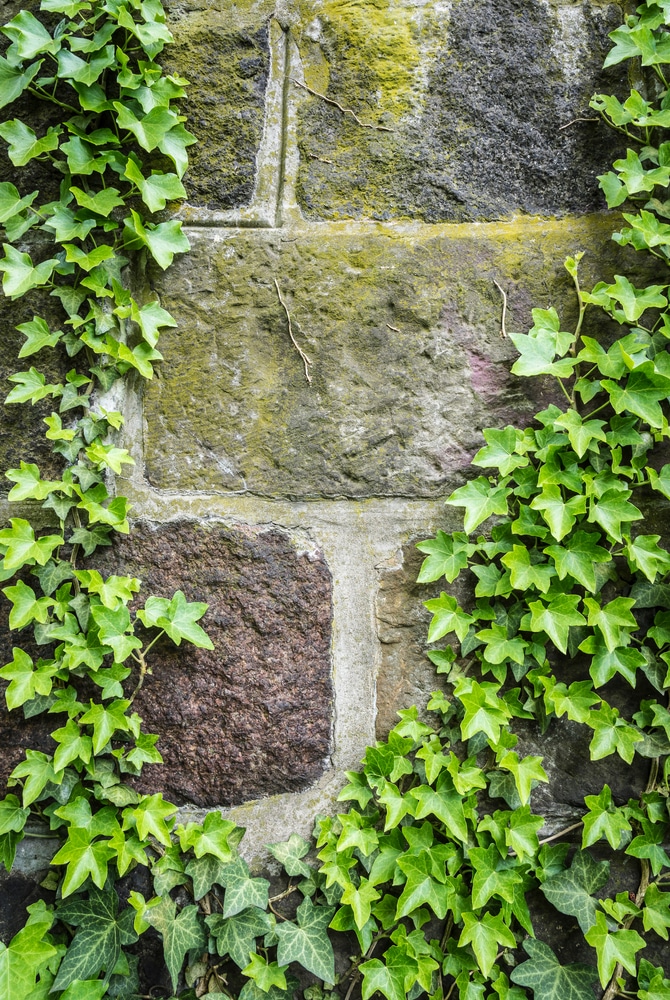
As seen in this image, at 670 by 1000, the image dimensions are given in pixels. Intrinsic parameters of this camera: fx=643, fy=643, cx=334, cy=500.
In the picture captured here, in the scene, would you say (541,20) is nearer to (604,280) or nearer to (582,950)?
(604,280)

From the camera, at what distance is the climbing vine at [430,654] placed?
2.58ft

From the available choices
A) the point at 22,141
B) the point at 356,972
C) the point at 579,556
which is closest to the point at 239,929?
the point at 356,972

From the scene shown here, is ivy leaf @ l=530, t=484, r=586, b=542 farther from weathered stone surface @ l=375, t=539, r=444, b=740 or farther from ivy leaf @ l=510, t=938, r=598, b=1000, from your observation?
ivy leaf @ l=510, t=938, r=598, b=1000

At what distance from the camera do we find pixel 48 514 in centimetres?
87

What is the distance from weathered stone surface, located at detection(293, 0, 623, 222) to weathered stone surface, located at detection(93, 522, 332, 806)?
482mm

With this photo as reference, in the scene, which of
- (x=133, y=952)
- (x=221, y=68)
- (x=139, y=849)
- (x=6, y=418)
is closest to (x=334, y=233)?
(x=221, y=68)

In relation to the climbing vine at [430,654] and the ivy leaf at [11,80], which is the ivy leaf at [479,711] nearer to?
the climbing vine at [430,654]

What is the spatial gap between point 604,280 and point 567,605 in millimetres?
442

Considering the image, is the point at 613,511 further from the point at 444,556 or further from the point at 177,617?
the point at 177,617

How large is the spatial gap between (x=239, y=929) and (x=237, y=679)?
30cm

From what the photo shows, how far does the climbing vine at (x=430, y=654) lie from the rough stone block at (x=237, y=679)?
0.04m

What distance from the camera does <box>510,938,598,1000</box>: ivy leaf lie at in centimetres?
79

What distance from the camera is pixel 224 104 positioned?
88 centimetres

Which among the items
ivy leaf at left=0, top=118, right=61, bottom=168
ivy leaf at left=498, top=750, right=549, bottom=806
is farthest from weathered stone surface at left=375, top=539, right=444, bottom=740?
ivy leaf at left=0, top=118, right=61, bottom=168
